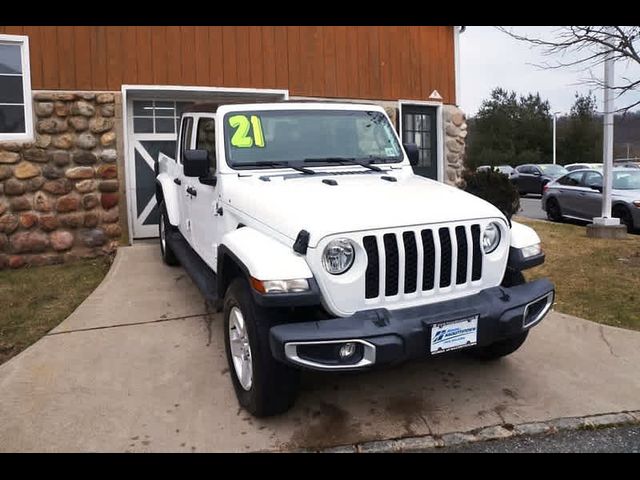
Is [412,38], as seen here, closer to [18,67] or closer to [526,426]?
[18,67]

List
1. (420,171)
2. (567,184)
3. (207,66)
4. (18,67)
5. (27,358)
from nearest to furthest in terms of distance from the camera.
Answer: (27,358) → (18,67) → (207,66) → (420,171) → (567,184)

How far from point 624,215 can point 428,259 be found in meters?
10.1

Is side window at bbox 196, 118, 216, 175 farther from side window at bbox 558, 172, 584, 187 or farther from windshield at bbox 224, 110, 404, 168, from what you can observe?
side window at bbox 558, 172, 584, 187

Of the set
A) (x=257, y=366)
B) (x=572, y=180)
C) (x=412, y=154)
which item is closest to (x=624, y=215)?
(x=572, y=180)

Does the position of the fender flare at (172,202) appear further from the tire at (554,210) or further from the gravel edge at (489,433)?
the tire at (554,210)

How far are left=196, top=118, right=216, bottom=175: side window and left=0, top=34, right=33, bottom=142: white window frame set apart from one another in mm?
A: 3717

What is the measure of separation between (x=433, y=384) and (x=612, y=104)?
8.37 m

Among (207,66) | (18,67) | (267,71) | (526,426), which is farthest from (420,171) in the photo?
(526,426)

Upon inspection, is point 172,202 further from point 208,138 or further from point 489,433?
point 489,433

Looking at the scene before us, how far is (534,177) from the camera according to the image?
2392 cm

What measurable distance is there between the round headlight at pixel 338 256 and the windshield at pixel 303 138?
1492mm

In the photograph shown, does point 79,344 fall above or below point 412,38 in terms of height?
below

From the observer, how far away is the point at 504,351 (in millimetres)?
4410

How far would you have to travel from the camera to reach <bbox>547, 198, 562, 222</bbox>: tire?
13.9 m
